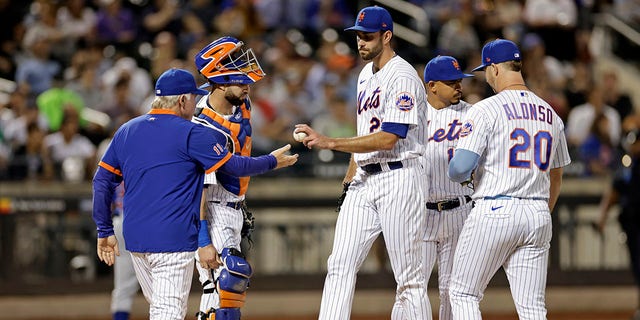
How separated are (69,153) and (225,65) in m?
6.34

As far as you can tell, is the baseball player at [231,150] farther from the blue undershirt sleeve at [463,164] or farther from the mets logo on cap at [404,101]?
the blue undershirt sleeve at [463,164]

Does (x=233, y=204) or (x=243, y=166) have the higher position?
(x=243, y=166)

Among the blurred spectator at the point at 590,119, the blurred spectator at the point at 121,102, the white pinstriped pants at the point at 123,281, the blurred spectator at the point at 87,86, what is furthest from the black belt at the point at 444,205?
the blurred spectator at the point at 87,86

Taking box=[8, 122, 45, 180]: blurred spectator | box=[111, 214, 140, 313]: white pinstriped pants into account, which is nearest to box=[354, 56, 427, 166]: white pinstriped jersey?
box=[111, 214, 140, 313]: white pinstriped pants

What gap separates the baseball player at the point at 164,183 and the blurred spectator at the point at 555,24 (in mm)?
11203

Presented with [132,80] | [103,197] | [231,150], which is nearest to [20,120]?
[132,80]

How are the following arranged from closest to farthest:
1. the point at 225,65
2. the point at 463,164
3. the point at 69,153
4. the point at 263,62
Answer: the point at 463,164 → the point at 225,65 → the point at 69,153 → the point at 263,62

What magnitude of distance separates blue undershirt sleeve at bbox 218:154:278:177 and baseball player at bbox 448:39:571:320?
1225 mm

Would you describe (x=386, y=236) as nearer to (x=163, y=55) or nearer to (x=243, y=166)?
(x=243, y=166)

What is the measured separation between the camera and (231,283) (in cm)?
753

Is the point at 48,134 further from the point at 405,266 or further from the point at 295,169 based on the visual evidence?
the point at 405,266

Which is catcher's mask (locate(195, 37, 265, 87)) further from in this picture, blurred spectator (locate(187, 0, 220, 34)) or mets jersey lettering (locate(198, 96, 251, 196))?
blurred spectator (locate(187, 0, 220, 34))

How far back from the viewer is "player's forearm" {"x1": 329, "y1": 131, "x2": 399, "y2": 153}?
7316 millimetres

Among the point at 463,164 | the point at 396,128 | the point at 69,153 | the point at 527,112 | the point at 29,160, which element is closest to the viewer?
the point at 463,164
